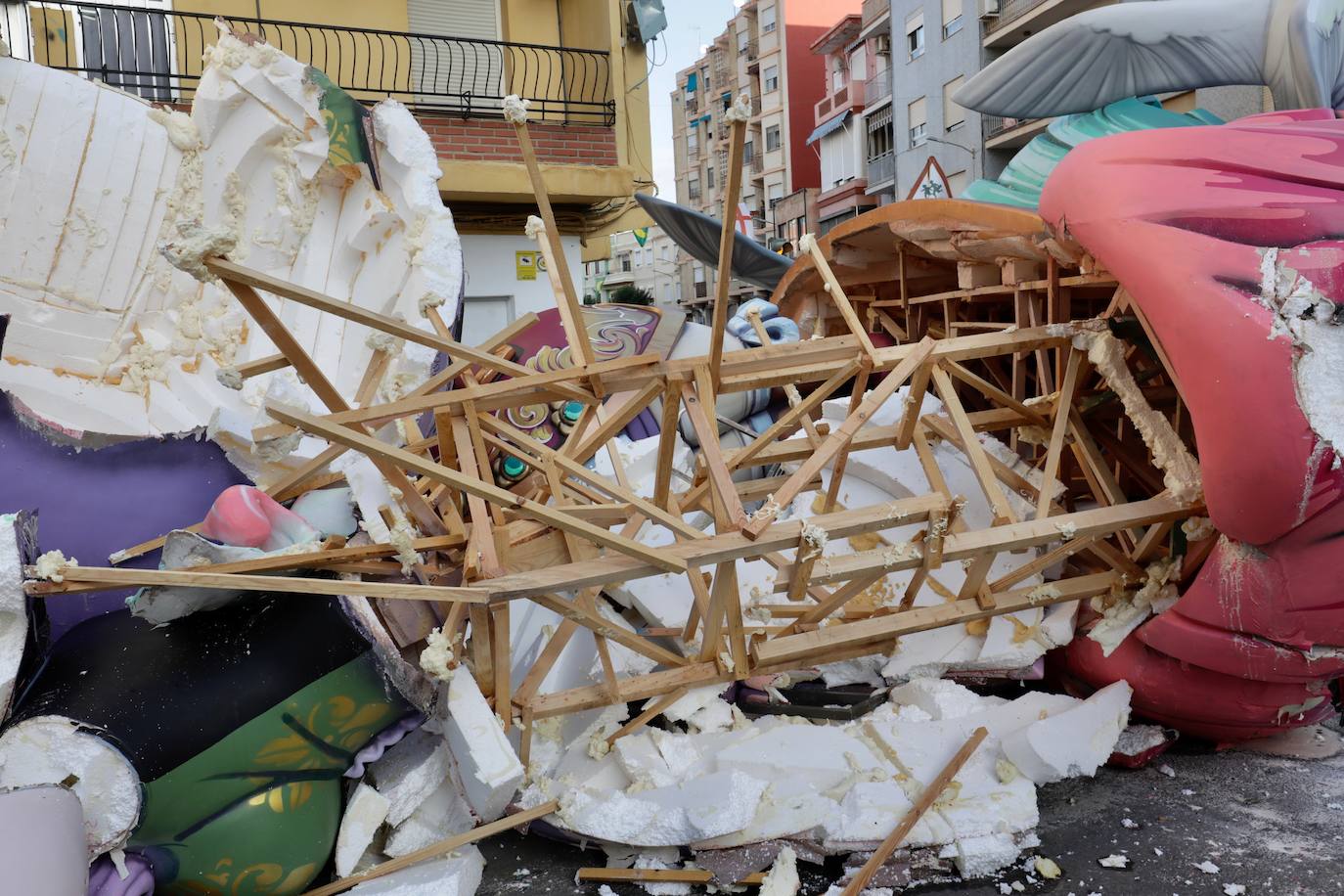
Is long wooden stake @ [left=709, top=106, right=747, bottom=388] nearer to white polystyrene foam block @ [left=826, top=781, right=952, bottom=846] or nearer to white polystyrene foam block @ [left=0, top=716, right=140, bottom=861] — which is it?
white polystyrene foam block @ [left=826, top=781, right=952, bottom=846]

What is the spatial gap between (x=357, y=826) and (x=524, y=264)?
7.64 meters

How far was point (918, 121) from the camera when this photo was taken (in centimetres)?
2391

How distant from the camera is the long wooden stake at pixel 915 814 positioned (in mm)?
2885

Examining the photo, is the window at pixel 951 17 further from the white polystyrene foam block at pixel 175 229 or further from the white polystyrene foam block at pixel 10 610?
the white polystyrene foam block at pixel 10 610

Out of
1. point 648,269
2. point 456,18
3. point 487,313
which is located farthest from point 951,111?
point 648,269

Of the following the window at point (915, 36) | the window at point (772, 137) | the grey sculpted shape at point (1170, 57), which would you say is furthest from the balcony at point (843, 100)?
the grey sculpted shape at point (1170, 57)

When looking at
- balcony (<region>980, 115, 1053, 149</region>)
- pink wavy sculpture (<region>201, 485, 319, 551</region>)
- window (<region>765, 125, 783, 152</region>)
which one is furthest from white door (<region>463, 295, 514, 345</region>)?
window (<region>765, 125, 783, 152</region>)

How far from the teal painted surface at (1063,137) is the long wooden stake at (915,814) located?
2.27 meters

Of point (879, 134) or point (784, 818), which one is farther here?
point (879, 134)

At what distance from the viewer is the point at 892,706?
376 centimetres

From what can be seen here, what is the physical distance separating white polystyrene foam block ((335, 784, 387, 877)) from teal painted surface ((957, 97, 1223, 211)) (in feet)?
11.4

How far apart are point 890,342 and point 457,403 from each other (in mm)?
4128

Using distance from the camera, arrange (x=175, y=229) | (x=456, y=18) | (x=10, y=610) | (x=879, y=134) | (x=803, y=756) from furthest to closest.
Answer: (x=879, y=134)
(x=456, y=18)
(x=175, y=229)
(x=803, y=756)
(x=10, y=610)

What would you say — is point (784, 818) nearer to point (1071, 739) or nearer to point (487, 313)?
point (1071, 739)
